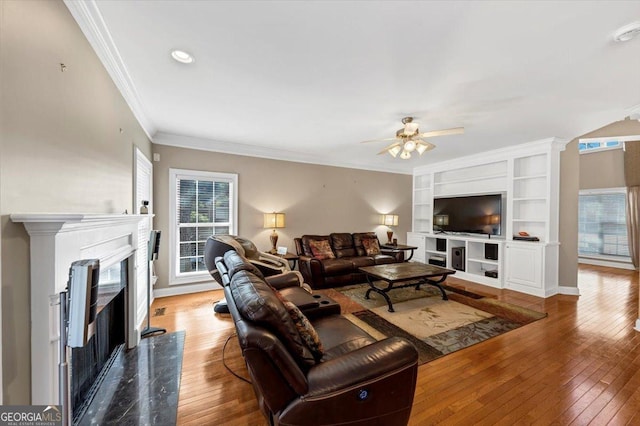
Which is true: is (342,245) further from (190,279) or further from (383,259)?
(190,279)

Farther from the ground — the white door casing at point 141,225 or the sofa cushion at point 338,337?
the white door casing at point 141,225

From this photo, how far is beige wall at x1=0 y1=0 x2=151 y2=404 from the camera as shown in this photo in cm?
96

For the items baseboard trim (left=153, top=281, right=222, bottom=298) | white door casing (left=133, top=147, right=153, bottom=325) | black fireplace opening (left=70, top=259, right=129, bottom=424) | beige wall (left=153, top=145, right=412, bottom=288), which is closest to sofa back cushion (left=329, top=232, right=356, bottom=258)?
beige wall (left=153, top=145, right=412, bottom=288)

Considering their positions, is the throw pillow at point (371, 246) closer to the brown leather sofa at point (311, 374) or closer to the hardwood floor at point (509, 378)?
the hardwood floor at point (509, 378)

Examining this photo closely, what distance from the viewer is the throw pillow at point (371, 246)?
5387 mm

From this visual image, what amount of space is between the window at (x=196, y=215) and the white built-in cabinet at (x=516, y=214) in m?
4.71

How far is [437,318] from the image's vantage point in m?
3.18

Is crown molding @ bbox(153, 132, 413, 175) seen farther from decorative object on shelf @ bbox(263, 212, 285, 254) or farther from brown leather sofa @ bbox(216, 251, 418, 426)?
brown leather sofa @ bbox(216, 251, 418, 426)

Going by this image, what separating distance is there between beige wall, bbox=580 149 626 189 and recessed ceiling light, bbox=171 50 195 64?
382 inches

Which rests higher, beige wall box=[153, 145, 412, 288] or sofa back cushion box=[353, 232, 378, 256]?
beige wall box=[153, 145, 412, 288]

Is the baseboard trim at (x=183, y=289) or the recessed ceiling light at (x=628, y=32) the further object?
the baseboard trim at (x=183, y=289)

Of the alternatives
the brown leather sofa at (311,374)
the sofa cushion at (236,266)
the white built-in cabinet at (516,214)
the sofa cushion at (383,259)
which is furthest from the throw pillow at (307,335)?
the white built-in cabinet at (516,214)

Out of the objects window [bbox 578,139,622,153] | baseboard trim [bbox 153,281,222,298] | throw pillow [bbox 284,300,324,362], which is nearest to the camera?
throw pillow [bbox 284,300,324,362]

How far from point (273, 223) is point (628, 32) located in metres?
4.48
